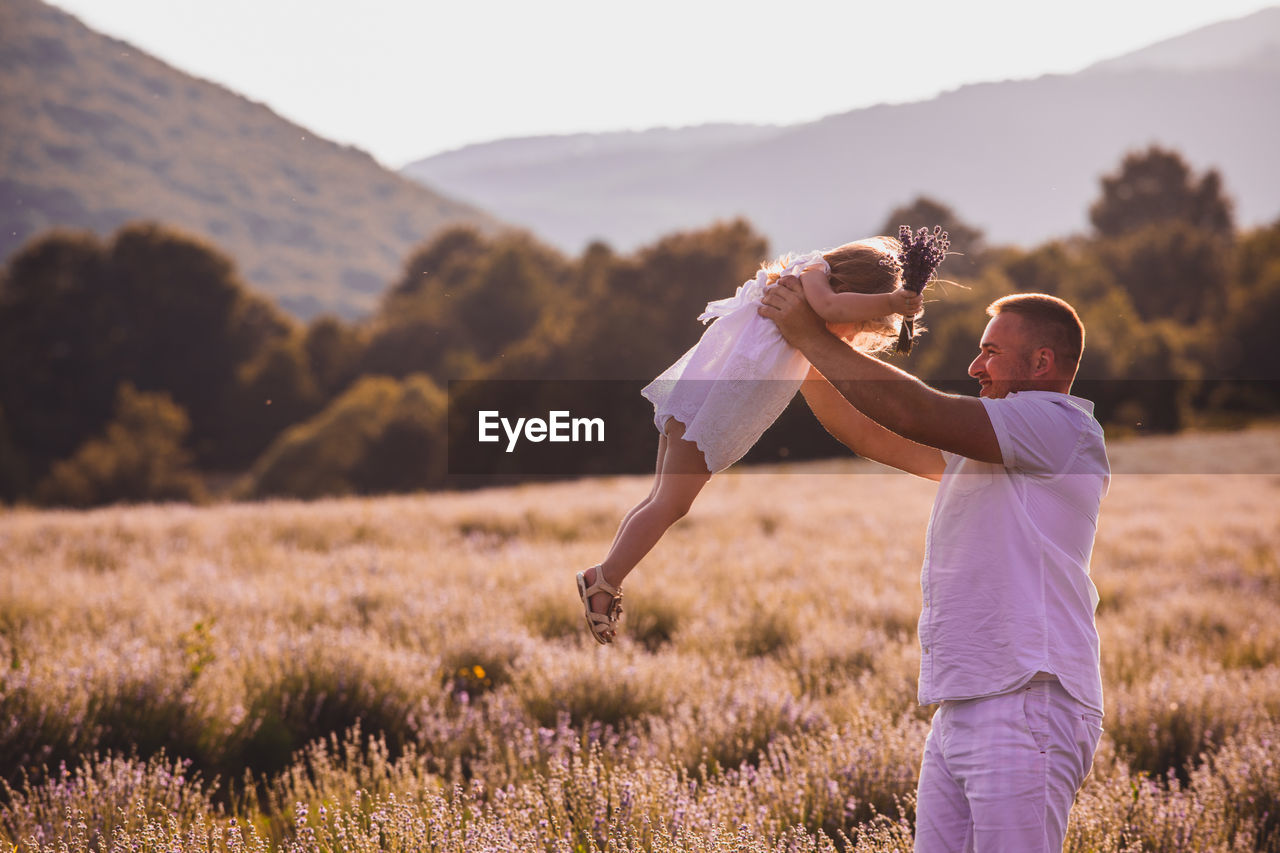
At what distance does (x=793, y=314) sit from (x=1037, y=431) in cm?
60

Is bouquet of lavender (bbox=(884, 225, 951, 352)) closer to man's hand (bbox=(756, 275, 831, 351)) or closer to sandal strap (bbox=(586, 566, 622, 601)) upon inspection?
man's hand (bbox=(756, 275, 831, 351))

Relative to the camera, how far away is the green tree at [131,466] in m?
33.6

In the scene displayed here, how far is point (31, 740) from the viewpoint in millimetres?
3594

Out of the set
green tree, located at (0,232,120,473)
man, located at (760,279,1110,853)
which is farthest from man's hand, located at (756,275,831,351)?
green tree, located at (0,232,120,473)

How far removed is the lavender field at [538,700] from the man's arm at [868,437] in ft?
3.63

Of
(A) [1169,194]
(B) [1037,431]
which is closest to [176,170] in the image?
(A) [1169,194]

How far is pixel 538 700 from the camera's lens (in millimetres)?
4207

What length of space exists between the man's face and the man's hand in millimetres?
371

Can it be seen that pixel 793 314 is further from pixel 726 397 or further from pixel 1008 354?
pixel 1008 354

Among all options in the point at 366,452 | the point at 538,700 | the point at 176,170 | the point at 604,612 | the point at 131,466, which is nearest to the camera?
the point at 604,612

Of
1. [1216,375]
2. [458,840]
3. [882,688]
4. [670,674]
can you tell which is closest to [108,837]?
[458,840]

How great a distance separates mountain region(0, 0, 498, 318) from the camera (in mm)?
64562

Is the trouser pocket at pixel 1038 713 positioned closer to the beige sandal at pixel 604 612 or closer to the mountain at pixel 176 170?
the beige sandal at pixel 604 612

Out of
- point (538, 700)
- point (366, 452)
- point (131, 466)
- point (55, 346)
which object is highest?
point (55, 346)
